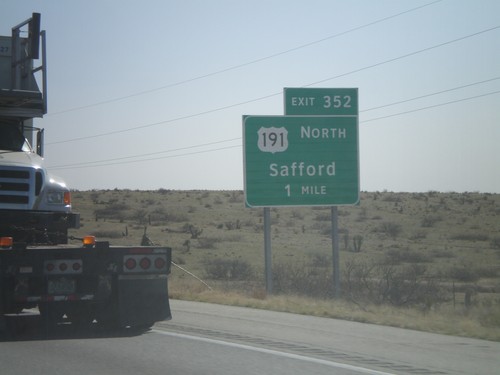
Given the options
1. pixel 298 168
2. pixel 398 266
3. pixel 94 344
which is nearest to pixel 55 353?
pixel 94 344

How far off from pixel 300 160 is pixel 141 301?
9.09 metres

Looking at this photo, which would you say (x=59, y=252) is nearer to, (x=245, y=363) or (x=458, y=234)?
(x=245, y=363)

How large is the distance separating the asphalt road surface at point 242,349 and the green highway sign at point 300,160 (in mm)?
6910

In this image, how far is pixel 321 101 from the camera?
21.9 m

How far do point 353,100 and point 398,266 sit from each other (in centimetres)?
1690

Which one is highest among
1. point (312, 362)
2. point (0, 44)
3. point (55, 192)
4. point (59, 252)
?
point (0, 44)

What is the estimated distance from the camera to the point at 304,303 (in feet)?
59.3

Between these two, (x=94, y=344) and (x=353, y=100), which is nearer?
(x=94, y=344)

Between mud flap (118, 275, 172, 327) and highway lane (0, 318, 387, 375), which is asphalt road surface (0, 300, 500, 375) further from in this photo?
mud flap (118, 275, 172, 327)

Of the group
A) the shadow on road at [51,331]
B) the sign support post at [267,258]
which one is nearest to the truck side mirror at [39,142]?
the shadow on road at [51,331]

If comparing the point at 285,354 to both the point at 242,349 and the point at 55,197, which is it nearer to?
the point at 242,349

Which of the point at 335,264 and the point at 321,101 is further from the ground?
the point at 321,101

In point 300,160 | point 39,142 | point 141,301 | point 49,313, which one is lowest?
point 49,313

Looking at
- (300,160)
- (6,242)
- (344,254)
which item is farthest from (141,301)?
(344,254)
